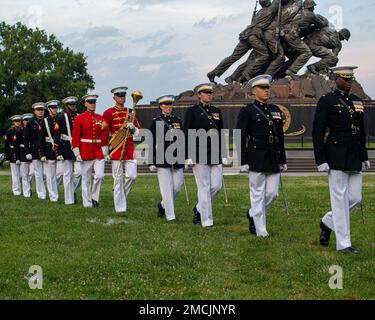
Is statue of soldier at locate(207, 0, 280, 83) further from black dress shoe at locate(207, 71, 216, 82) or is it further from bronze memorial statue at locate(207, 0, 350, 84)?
black dress shoe at locate(207, 71, 216, 82)

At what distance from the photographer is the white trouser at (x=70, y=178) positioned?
15992 mm

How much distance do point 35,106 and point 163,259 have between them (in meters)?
10.8

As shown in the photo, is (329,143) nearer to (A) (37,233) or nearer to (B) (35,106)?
(A) (37,233)

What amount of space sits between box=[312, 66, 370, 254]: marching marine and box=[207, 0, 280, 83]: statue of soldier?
1304 inches

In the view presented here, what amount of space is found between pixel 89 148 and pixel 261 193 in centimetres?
556

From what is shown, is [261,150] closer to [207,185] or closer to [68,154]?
[207,185]

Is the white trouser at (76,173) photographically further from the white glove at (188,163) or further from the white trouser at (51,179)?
the white glove at (188,163)

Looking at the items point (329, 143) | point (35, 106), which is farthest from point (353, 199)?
point (35, 106)

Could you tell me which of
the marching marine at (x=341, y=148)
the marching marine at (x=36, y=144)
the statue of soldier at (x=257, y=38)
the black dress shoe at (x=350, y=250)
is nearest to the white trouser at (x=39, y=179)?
the marching marine at (x=36, y=144)

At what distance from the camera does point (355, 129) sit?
9406 millimetres

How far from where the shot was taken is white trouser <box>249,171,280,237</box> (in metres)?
10.5

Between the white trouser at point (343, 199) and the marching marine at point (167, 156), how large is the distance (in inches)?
142

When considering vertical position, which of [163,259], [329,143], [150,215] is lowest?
[150,215]

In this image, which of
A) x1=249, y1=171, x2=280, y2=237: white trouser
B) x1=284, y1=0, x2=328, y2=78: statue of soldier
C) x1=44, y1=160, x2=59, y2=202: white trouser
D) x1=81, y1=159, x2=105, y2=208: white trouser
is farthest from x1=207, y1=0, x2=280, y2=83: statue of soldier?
x1=249, y1=171, x2=280, y2=237: white trouser
